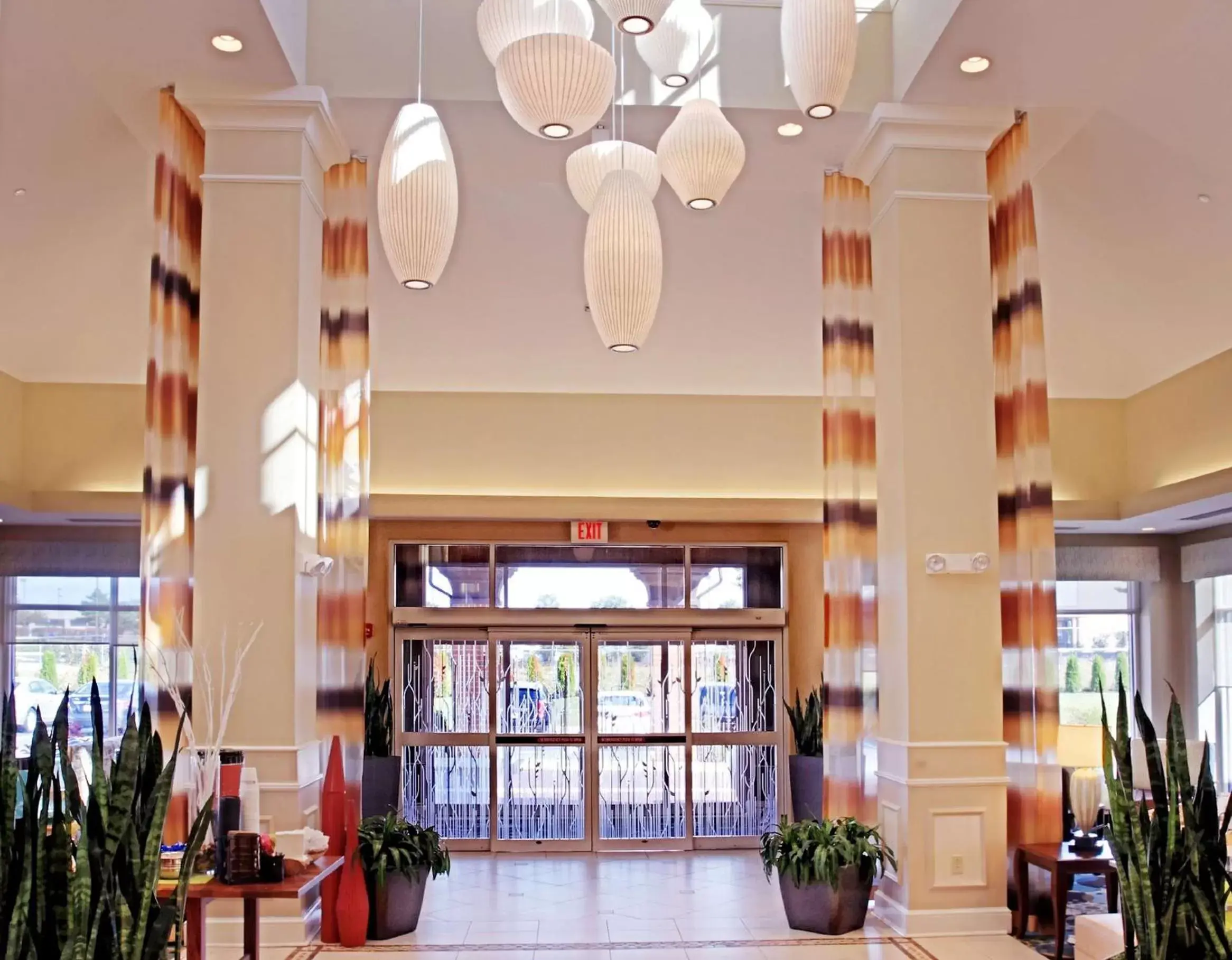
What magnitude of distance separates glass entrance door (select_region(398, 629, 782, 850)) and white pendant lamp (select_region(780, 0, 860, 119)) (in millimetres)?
7181

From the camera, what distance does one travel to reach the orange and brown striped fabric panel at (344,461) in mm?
6574

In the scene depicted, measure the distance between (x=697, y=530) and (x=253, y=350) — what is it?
508 centimetres

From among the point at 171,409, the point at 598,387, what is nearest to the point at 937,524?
the point at 171,409

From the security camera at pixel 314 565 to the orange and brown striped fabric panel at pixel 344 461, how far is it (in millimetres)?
249

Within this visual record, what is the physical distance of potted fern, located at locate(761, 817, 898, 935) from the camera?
624 cm

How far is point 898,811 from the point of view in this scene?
632 cm

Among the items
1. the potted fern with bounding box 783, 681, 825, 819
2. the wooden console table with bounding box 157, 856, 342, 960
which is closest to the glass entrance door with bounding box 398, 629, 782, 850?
the potted fern with bounding box 783, 681, 825, 819

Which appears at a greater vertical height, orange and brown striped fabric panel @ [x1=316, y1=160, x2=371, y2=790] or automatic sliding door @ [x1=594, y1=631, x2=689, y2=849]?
orange and brown striped fabric panel @ [x1=316, y1=160, x2=371, y2=790]

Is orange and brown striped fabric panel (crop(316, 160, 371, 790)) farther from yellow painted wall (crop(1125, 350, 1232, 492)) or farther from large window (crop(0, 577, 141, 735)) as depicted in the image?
yellow painted wall (crop(1125, 350, 1232, 492))

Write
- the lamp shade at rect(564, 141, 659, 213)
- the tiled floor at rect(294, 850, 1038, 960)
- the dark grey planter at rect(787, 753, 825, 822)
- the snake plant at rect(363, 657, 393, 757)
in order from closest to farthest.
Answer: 1. the lamp shade at rect(564, 141, 659, 213)
2. the tiled floor at rect(294, 850, 1038, 960)
3. the dark grey planter at rect(787, 753, 825, 822)
4. the snake plant at rect(363, 657, 393, 757)

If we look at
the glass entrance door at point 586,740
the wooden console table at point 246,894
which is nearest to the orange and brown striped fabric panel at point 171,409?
the wooden console table at point 246,894

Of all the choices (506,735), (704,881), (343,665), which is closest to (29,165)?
(343,665)

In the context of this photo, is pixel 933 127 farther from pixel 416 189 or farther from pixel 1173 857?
pixel 1173 857

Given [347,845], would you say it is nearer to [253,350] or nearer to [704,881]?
[253,350]
